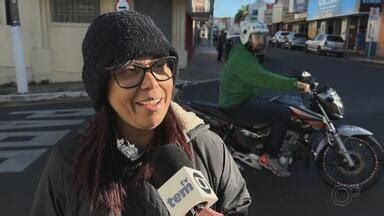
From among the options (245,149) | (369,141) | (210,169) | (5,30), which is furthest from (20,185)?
(5,30)

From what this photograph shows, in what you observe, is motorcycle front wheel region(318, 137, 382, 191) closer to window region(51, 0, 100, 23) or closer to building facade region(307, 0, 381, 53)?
window region(51, 0, 100, 23)

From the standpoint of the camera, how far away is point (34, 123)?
8.98 m

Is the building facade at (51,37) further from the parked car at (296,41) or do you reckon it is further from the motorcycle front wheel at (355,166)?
the parked car at (296,41)

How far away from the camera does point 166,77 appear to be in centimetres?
163

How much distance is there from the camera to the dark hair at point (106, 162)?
5.07 feet

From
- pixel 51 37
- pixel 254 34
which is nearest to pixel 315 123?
pixel 254 34

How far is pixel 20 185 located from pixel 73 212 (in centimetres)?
428

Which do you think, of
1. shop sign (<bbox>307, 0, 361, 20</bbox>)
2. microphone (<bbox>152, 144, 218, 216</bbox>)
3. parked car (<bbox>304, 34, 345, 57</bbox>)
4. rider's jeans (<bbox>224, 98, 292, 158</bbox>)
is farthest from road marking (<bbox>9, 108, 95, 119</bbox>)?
shop sign (<bbox>307, 0, 361, 20</bbox>)

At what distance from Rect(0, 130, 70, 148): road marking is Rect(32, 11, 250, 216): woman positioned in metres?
5.94

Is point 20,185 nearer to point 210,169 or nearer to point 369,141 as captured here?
point 369,141

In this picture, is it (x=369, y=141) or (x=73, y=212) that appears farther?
(x=369, y=141)

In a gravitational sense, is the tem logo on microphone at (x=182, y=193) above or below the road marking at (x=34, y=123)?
above

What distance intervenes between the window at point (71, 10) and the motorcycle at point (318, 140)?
38.5ft

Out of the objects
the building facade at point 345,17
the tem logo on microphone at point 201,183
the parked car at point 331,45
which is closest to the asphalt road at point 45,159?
the tem logo on microphone at point 201,183
